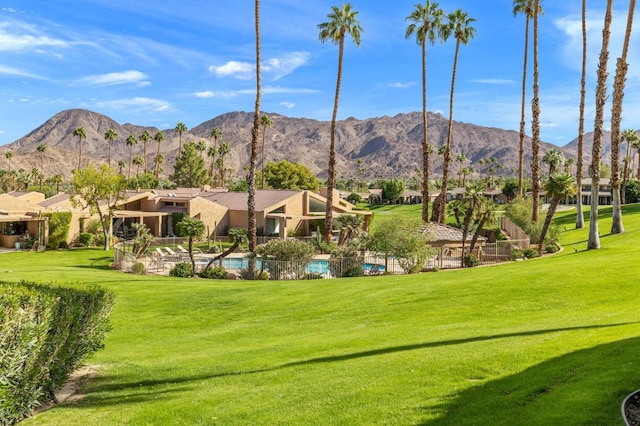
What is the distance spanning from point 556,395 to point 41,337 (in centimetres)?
939

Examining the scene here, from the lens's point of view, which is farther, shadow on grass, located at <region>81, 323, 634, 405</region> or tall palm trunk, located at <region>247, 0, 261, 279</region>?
tall palm trunk, located at <region>247, 0, 261, 279</region>

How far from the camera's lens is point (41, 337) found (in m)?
9.93

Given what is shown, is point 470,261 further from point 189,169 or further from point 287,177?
point 189,169

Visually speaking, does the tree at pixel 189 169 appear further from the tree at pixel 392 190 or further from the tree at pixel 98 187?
→ the tree at pixel 98 187

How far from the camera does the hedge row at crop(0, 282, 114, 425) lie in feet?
28.6

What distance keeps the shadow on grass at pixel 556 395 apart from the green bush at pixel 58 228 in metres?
47.1

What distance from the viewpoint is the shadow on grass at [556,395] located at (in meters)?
7.93

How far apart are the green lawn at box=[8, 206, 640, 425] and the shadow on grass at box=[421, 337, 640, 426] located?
0.11 ft

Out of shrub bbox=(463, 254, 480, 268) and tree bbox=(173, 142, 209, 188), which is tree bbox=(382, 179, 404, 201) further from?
shrub bbox=(463, 254, 480, 268)

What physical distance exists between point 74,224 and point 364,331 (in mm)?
42427

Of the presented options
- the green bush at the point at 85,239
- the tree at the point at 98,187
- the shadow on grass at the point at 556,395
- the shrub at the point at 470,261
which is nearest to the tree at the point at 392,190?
the tree at the point at 98,187

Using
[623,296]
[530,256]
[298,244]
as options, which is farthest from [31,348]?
[530,256]

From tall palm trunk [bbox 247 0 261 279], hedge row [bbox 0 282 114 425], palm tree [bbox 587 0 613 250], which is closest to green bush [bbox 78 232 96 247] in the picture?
tall palm trunk [bbox 247 0 261 279]

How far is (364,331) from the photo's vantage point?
16.6 m
